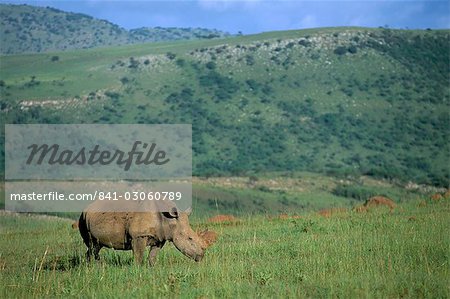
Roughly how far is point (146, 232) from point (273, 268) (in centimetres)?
271

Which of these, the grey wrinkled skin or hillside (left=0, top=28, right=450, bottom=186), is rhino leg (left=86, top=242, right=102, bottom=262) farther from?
hillside (left=0, top=28, right=450, bottom=186)

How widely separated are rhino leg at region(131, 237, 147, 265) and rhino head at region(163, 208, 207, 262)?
492mm

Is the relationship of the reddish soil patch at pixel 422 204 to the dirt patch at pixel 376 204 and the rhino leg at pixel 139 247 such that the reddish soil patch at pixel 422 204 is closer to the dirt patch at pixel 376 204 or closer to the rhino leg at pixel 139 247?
the dirt patch at pixel 376 204

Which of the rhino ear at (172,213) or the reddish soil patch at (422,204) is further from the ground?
the rhino ear at (172,213)

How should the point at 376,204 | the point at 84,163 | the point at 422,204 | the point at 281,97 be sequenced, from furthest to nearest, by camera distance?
the point at 281,97, the point at 84,163, the point at 376,204, the point at 422,204

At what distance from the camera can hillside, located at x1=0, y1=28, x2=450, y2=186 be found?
8688 cm

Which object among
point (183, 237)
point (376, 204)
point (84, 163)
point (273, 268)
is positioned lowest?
point (273, 268)

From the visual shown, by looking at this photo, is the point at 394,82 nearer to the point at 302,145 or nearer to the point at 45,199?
the point at 302,145

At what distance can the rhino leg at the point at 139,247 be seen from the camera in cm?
1395

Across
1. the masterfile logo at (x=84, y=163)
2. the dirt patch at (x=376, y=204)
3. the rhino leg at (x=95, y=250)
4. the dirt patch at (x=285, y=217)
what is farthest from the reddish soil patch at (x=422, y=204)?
the masterfile logo at (x=84, y=163)

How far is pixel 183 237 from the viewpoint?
14.0 m

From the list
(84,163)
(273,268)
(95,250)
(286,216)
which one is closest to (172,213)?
(95,250)

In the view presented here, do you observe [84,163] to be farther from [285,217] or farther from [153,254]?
[153,254]

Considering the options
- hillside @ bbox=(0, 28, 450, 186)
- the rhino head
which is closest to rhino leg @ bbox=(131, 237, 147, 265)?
the rhino head
